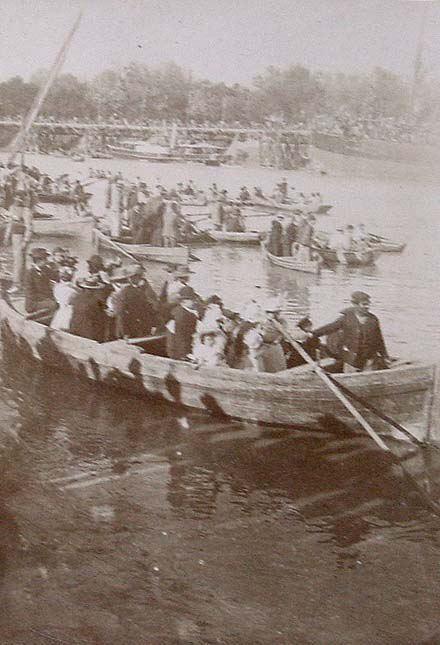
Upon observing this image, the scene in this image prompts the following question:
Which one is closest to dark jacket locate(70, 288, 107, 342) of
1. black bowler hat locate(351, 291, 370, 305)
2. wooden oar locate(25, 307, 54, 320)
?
wooden oar locate(25, 307, 54, 320)

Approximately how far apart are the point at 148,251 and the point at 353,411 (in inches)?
39.3

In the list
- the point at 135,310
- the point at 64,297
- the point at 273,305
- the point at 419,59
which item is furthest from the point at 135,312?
the point at 419,59

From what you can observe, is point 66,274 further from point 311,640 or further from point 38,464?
point 311,640

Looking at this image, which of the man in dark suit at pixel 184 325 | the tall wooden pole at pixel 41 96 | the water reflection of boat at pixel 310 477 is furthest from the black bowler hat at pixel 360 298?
the tall wooden pole at pixel 41 96

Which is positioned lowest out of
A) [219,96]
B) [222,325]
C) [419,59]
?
[222,325]

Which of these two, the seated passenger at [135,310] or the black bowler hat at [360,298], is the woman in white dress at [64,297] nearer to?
the seated passenger at [135,310]

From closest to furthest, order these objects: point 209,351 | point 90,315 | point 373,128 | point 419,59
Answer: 1. point 419,59
2. point 373,128
3. point 209,351
4. point 90,315

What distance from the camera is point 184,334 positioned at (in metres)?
2.81

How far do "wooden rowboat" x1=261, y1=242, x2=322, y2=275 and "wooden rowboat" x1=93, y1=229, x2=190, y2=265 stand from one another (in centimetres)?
34

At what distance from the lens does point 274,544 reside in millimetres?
2555

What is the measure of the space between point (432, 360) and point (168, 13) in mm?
1594

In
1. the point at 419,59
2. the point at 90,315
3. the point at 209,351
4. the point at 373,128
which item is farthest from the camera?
the point at 90,315

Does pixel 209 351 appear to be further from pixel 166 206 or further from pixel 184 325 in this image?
pixel 166 206

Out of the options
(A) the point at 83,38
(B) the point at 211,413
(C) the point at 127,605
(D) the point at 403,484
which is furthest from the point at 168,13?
(C) the point at 127,605
